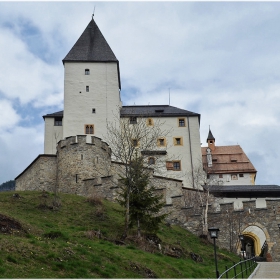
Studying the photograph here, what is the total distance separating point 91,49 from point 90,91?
5630 millimetres

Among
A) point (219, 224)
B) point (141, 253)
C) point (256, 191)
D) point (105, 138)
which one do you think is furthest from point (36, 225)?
point (256, 191)

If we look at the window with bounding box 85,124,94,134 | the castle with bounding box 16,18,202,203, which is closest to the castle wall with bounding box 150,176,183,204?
the castle with bounding box 16,18,202,203

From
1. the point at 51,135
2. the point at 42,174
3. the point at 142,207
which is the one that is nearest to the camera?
the point at 142,207

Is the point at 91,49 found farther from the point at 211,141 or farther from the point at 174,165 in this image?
the point at 211,141

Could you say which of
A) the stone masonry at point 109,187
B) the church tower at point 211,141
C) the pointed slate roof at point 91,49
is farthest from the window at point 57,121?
the church tower at point 211,141

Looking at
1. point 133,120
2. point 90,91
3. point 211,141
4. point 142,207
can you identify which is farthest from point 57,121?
point 142,207

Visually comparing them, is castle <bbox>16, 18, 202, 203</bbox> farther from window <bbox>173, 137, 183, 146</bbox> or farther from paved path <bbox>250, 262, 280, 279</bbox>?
paved path <bbox>250, 262, 280, 279</bbox>

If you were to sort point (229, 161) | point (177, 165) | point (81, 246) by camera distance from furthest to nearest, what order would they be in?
point (229, 161) < point (177, 165) < point (81, 246)

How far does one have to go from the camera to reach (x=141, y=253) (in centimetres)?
1686

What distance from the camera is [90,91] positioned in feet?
146

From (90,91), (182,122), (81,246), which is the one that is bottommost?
(81,246)

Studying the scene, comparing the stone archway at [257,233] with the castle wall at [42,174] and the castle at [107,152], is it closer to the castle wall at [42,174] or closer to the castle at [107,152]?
the castle at [107,152]

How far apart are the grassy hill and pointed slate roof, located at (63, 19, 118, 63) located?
22.9 m

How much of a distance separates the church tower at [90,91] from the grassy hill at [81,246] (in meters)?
17.6
